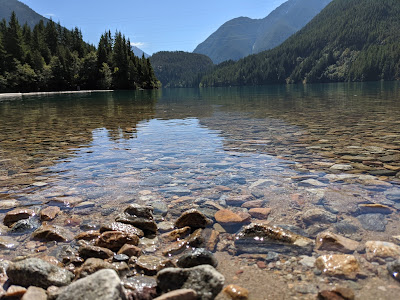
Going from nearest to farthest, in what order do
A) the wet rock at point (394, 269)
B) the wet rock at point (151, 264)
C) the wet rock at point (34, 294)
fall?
the wet rock at point (34, 294) → the wet rock at point (394, 269) → the wet rock at point (151, 264)

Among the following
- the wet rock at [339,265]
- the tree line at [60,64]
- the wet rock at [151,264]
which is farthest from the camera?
the tree line at [60,64]

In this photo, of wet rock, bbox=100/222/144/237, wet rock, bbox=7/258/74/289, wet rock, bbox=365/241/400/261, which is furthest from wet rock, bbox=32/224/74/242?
wet rock, bbox=365/241/400/261

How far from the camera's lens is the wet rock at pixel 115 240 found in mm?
3877

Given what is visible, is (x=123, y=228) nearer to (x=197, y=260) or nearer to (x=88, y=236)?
(x=88, y=236)

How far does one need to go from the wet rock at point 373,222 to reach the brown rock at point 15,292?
434cm

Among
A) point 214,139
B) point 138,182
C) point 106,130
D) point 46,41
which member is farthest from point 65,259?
point 46,41

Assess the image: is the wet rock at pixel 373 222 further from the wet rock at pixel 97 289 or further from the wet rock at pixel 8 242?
the wet rock at pixel 8 242

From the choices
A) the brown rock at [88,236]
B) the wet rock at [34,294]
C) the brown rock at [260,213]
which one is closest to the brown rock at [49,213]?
the brown rock at [88,236]

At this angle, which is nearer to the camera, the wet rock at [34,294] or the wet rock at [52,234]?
the wet rock at [34,294]

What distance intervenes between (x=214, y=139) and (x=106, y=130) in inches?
253

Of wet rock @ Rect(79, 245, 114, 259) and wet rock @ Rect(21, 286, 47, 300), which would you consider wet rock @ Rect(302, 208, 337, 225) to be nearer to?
wet rock @ Rect(79, 245, 114, 259)

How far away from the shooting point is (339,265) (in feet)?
10.6

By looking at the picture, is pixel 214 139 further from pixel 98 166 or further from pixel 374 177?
pixel 374 177

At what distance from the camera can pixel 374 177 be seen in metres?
6.20
